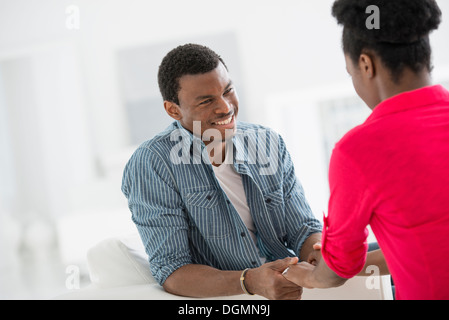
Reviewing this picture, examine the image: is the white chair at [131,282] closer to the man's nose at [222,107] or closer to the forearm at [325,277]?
the forearm at [325,277]

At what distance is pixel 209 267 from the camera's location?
1571 millimetres

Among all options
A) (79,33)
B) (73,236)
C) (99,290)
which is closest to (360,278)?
(99,290)

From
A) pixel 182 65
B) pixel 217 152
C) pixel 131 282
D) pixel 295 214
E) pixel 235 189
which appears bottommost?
pixel 131 282

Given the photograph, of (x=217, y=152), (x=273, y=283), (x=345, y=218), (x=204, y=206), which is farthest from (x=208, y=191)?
(x=345, y=218)

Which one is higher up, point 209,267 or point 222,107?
point 222,107

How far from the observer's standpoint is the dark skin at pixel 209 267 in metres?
1.45

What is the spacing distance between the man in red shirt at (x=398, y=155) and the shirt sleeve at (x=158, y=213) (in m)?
0.62

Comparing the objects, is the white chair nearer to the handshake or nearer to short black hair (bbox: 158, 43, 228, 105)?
the handshake

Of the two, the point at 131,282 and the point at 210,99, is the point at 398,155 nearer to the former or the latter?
the point at 210,99

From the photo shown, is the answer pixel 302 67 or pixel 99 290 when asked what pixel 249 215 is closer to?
pixel 99 290

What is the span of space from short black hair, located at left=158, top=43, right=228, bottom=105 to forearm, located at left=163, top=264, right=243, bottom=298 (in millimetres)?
559

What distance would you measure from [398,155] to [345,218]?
0.16m

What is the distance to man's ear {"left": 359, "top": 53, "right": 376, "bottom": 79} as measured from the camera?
3.42 feet

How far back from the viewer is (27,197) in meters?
6.44
